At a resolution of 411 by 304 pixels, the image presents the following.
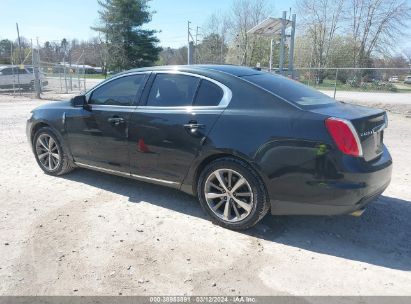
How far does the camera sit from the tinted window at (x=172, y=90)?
4168 mm

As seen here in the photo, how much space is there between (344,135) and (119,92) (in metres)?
2.83

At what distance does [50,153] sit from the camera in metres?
A: 5.65

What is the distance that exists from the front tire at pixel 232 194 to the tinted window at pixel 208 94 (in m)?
0.63

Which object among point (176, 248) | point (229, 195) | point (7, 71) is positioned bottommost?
point (176, 248)

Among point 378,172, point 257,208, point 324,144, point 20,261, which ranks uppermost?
point 324,144

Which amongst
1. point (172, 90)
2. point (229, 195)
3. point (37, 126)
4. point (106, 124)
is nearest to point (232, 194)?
point (229, 195)

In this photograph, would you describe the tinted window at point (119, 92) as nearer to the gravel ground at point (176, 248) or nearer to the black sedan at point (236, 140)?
the black sedan at point (236, 140)

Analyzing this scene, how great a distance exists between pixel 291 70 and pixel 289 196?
43.8 ft

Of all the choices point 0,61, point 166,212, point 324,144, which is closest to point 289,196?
point 324,144

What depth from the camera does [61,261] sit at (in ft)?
10.9

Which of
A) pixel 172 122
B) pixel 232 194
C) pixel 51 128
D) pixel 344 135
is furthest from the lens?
pixel 51 128

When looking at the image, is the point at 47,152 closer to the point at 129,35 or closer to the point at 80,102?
the point at 80,102

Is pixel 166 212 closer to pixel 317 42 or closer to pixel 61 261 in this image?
pixel 61 261

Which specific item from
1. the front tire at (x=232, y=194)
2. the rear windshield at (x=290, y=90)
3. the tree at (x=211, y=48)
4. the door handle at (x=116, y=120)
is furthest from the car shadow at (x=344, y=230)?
the tree at (x=211, y=48)
